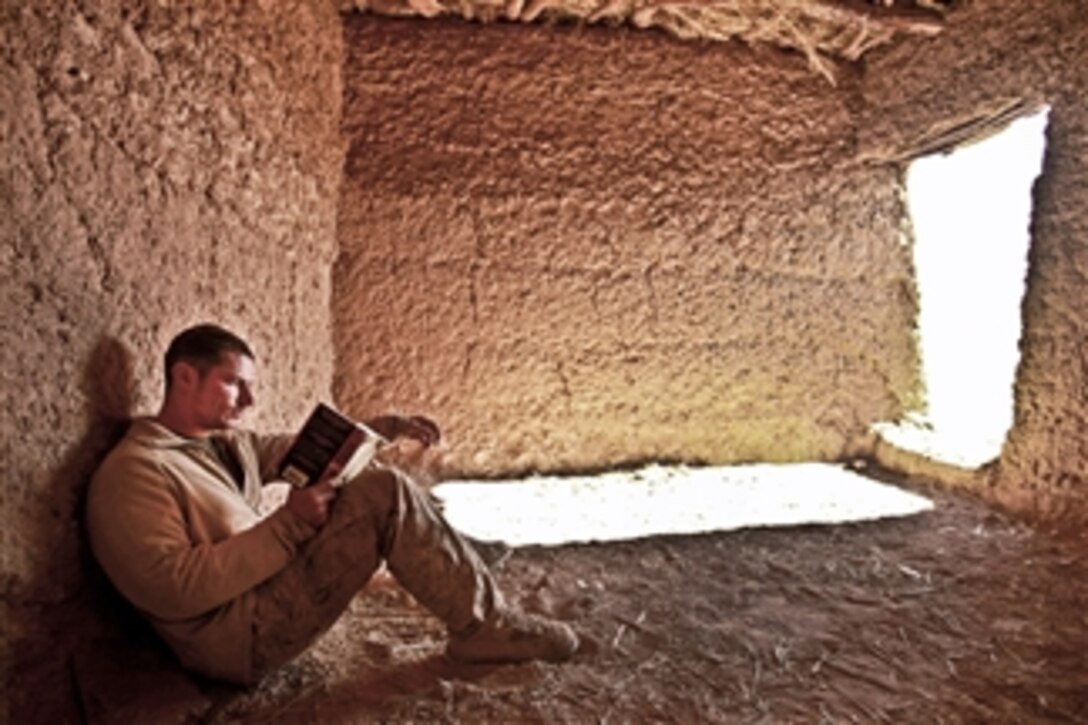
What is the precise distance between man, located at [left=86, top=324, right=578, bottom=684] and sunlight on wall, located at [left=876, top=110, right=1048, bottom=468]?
285 cm

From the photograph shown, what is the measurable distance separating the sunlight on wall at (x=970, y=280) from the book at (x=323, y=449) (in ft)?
10.0

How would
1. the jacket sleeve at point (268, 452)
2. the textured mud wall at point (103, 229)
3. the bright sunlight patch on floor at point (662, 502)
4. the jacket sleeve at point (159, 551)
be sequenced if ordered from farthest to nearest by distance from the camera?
1. the bright sunlight patch on floor at point (662, 502)
2. the jacket sleeve at point (268, 452)
3. the jacket sleeve at point (159, 551)
4. the textured mud wall at point (103, 229)

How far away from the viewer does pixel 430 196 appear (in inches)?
135

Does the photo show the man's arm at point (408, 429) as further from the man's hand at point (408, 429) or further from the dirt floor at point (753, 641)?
the dirt floor at point (753, 641)

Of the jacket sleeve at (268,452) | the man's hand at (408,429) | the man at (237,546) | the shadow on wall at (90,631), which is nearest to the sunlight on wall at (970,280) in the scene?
the man's hand at (408,429)

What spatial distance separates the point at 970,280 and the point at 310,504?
460 cm

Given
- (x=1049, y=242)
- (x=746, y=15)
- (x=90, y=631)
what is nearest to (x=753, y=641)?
(x=90, y=631)

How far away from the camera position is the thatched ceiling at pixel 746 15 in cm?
333

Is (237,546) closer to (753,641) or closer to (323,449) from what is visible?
(323,449)

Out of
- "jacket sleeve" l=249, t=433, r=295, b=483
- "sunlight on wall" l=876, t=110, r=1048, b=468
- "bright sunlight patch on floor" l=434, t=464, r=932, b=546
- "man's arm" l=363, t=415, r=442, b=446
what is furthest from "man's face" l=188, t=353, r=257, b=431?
Answer: "sunlight on wall" l=876, t=110, r=1048, b=468

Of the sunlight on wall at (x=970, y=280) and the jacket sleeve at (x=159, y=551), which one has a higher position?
the sunlight on wall at (x=970, y=280)

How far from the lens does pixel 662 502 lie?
325cm

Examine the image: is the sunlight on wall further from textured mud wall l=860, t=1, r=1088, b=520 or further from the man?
the man

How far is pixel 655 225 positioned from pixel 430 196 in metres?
1.14
